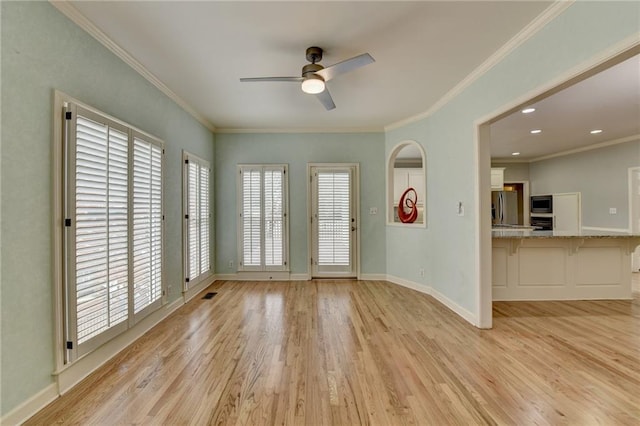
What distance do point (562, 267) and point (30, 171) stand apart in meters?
5.88

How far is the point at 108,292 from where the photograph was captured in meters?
2.41

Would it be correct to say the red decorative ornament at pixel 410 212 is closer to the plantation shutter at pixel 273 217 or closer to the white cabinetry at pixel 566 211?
the plantation shutter at pixel 273 217

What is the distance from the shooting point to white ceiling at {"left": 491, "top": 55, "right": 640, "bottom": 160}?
321 cm

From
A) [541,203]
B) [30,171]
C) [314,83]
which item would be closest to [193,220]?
[30,171]

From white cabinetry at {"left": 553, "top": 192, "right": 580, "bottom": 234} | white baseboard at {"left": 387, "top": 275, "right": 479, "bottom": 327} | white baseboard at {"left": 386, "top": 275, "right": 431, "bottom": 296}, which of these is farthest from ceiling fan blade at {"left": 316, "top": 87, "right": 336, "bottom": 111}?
white cabinetry at {"left": 553, "top": 192, "right": 580, "bottom": 234}

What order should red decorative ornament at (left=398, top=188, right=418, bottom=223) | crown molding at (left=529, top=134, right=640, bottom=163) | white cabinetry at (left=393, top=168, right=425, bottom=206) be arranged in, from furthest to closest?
1. white cabinetry at (left=393, top=168, right=425, bottom=206)
2. crown molding at (left=529, top=134, right=640, bottom=163)
3. red decorative ornament at (left=398, top=188, right=418, bottom=223)

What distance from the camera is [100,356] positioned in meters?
2.39

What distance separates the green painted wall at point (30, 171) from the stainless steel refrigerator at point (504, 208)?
9.01 m

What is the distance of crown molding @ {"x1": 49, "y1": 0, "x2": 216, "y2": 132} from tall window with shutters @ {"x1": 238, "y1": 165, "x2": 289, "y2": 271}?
1650mm

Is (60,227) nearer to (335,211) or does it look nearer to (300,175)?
(300,175)

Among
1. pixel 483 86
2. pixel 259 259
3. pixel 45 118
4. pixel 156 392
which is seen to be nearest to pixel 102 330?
pixel 156 392

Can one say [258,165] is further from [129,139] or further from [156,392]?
[156,392]

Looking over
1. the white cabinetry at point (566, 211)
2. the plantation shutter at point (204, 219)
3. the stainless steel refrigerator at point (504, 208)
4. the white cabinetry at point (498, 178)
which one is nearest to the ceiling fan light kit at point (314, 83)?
the plantation shutter at point (204, 219)

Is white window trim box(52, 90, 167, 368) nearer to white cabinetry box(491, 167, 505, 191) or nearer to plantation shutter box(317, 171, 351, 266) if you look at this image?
plantation shutter box(317, 171, 351, 266)
